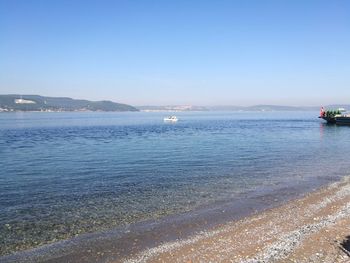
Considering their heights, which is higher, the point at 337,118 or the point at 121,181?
the point at 337,118

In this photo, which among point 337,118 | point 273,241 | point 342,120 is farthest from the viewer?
point 337,118

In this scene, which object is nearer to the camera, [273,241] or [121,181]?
[273,241]

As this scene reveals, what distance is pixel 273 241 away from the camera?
14.5 m

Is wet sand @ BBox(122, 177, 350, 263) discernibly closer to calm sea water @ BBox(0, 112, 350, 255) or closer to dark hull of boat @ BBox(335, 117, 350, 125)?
calm sea water @ BBox(0, 112, 350, 255)

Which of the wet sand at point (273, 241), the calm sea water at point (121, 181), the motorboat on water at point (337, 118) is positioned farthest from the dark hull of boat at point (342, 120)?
the wet sand at point (273, 241)

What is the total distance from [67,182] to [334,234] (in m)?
18.8

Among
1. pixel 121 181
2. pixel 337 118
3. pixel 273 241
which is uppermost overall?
pixel 337 118

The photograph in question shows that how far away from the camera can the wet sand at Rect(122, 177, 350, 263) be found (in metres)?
13.0

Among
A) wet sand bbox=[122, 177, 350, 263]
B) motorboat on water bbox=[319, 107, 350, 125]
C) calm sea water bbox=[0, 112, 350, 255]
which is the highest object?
motorboat on water bbox=[319, 107, 350, 125]

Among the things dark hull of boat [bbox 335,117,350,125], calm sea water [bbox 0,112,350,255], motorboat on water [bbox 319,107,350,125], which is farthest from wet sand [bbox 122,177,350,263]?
motorboat on water [bbox 319,107,350,125]

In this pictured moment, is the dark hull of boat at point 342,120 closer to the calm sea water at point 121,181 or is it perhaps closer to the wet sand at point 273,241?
the calm sea water at point 121,181

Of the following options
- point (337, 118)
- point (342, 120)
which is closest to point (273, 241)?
point (342, 120)

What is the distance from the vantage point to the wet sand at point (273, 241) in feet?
42.8

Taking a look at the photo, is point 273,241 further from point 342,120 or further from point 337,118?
point 337,118
